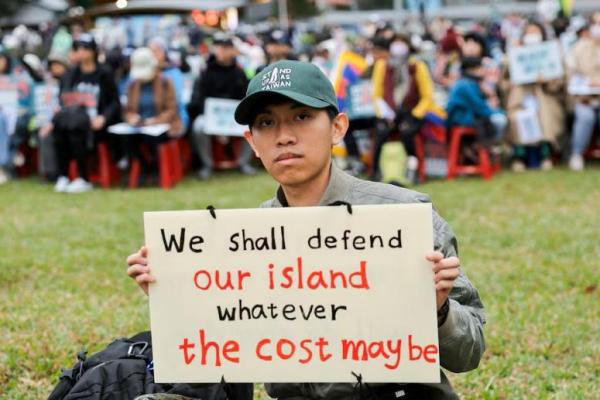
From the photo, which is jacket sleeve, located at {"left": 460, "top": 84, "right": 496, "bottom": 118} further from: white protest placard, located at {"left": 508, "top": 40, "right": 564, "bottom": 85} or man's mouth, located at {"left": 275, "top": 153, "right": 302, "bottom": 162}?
man's mouth, located at {"left": 275, "top": 153, "right": 302, "bottom": 162}

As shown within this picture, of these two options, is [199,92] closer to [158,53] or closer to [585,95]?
[158,53]

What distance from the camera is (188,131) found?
1161 cm

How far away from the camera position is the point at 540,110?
36.0 ft

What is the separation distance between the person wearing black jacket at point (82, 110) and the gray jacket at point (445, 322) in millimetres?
8375

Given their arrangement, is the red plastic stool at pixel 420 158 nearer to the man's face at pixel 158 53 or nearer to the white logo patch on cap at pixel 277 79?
the man's face at pixel 158 53

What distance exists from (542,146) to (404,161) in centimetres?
226

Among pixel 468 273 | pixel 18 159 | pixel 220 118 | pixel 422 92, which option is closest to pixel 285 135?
pixel 468 273

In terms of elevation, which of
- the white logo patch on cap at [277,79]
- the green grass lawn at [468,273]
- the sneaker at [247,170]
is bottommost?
the sneaker at [247,170]

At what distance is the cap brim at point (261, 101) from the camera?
223 centimetres

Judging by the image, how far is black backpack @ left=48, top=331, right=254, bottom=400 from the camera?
2.56 meters

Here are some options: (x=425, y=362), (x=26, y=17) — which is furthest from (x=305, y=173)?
(x=26, y=17)

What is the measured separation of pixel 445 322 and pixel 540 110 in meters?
9.34

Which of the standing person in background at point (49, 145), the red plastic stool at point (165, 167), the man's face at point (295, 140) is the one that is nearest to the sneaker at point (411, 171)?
the red plastic stool at point (165, 167)

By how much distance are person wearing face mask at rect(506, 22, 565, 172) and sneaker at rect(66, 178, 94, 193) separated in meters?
5.43
